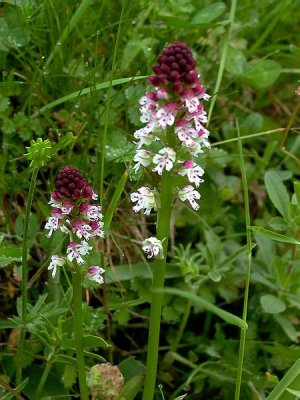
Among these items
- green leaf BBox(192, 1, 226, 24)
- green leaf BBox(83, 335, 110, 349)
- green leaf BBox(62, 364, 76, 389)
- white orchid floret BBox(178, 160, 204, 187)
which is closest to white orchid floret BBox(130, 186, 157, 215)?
white orchid floret BBox(178, 160, 204, 187)

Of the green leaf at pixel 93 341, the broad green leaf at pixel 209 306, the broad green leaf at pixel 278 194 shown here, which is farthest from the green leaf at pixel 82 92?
the broad green leaf at pixel 209 306

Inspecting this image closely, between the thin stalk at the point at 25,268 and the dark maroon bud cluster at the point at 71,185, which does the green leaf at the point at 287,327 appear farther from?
the dark maroon bud cluster at the point at 71,185

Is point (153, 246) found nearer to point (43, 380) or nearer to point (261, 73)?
point (43, 380)

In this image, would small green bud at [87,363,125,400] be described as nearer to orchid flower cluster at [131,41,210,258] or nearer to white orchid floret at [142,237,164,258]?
white orchid floret at [142,237,164,258]

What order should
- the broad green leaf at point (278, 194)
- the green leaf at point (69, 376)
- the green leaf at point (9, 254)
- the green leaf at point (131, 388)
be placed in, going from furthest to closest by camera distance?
1. the broad green leaf at point (278, 194)
2. the green leaf at point (69, 376)
3. the green leaf at point (131, 388)
4. the green leaf at point (9, 254)

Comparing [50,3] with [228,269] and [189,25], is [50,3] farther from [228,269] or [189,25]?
[228,269]

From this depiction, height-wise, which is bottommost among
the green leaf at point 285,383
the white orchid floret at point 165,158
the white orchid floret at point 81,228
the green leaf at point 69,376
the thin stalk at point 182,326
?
the thin stalk at point 182,326

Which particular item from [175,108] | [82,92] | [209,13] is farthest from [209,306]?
[209,13]
